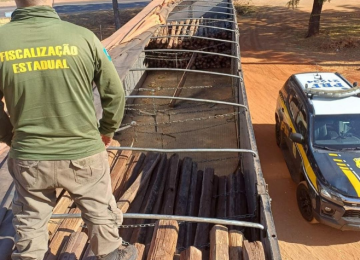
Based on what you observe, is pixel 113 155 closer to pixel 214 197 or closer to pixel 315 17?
pixel 214 197

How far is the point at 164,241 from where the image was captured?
3941mm

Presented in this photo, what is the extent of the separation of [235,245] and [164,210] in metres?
1.70

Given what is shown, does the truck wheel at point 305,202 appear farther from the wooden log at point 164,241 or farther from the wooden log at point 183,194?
the wooden log at point 164,241

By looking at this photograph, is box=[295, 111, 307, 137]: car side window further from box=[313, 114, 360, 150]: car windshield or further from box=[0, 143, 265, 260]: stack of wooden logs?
box=[0, 143, 265, 260]: stack of wooden logs

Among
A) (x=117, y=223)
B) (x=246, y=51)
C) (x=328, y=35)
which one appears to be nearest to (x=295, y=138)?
(x=117, y=223)

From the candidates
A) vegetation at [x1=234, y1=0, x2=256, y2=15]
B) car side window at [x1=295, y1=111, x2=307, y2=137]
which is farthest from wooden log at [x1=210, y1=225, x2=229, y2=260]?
vegetation at [x1=234, y1=0, x2=256, y2=15]

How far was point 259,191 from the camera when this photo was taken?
4148 millimetres

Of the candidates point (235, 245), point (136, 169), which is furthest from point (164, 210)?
point (235, 245)

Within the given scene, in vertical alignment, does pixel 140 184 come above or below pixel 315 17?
above

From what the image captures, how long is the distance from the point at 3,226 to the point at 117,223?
4.64ft

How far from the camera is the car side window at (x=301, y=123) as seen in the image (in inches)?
322

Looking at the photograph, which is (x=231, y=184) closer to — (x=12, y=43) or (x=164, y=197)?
(x=164, y=197)

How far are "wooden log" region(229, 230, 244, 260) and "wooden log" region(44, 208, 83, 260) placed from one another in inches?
66.8

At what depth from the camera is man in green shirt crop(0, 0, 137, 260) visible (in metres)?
2.52
